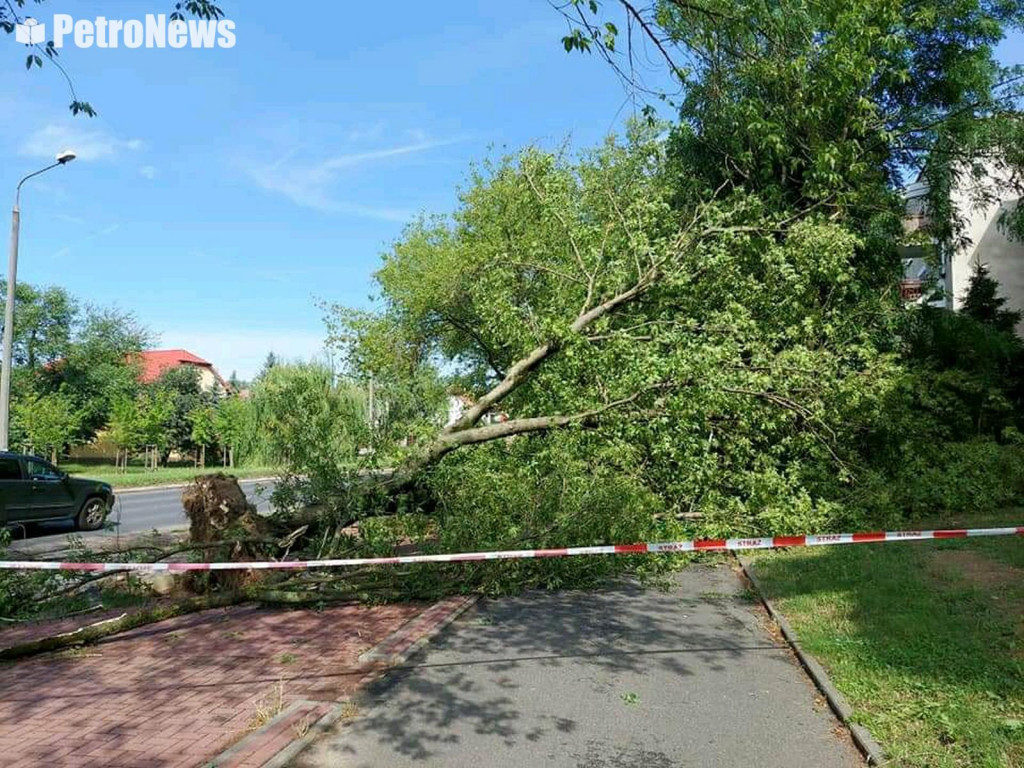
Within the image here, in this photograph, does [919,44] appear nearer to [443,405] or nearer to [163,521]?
[443,405]

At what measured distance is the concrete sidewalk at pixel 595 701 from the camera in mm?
4336

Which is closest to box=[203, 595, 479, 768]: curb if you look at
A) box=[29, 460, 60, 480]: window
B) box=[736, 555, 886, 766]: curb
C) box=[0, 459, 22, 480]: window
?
box=[736, 555, 886, 766]: curb

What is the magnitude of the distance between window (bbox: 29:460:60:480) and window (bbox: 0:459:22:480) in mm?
267

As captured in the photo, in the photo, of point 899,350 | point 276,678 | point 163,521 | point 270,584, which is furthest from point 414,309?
point 276,678

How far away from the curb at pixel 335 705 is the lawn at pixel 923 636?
315cm

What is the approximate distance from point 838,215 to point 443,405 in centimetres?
774

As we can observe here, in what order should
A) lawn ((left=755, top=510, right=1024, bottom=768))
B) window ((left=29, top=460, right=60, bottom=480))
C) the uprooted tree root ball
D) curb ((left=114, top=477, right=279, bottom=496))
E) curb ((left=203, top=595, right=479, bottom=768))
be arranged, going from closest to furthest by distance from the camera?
curb ((left=203, top=595, right=479, bottom=768)), lawn ((left=755, top=510, right=1024, bottom=768)), the uprooted tree root ball, window ((left=29, top=460, right=60, bottom=480)), curb ((left=114, top=477, right=279, bottom=496))

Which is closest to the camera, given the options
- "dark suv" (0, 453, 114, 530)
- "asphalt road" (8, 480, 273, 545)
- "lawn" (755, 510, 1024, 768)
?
"lawn" (755, 510, 1024, 768)

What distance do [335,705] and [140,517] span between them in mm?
16039

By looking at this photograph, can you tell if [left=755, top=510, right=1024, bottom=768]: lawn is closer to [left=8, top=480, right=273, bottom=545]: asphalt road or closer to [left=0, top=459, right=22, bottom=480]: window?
[left=8, top=480, right=273, bottom=545]: asphalt road

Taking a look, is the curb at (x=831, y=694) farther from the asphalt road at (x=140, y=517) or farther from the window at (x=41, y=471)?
the window at (x=41, y=471)

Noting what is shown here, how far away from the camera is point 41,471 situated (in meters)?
15.2

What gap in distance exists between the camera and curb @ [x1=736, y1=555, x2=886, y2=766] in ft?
13.9

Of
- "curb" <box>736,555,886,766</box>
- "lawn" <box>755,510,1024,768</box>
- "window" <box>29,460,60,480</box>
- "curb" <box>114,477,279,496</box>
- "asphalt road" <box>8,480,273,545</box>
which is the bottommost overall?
"curb" <box>736,555,886,766</box>
